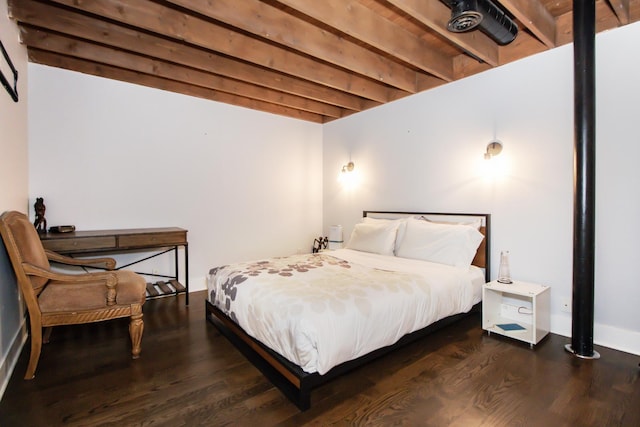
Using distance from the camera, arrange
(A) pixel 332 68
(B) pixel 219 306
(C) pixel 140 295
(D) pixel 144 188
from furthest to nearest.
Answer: (D) pixel 144 188, (A) pixel 332 68, (B) pixel 219 306, (C) pixel 140 295

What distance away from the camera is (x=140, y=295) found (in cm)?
243

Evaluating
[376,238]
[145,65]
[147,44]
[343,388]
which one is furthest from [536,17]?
[145,65]

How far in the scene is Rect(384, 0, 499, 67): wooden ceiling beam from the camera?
228 cm

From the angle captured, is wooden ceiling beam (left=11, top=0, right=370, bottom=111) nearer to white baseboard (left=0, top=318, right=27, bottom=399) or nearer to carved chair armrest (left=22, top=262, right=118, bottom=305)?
carved chair armrest (left=22, top=262, right=118, bottom=305)

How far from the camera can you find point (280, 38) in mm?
2641

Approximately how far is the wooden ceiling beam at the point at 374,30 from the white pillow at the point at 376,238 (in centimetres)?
175

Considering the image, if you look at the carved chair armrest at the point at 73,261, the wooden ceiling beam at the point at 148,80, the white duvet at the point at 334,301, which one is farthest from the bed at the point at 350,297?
the wooden ceiling beam at the point at 148,80

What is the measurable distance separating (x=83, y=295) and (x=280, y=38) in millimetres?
2479

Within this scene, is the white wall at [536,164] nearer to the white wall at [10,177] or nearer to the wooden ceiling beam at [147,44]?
the wooden ceiling beam at [147,44]

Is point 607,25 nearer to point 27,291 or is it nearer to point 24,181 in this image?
point 27,291

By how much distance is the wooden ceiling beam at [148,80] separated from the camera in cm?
319

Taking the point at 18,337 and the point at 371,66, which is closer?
the point at 18,337

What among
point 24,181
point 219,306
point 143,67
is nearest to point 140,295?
point 219,306

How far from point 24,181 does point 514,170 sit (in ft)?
15.3
